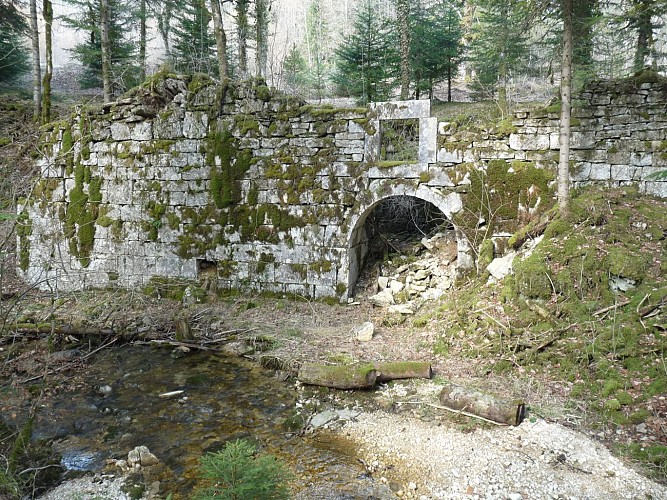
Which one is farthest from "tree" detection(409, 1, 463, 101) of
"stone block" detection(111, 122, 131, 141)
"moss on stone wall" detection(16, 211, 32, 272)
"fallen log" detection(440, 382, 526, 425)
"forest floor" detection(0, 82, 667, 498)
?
"fallen log" detection(440, 382, 526, 425)

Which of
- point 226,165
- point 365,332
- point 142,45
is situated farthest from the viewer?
point 142,45

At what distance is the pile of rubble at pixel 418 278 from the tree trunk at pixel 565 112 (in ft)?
7.55

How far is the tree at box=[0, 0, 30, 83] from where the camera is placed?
49.8ft

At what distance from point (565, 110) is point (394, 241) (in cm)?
448

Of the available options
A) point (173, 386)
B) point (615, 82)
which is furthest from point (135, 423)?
point (615, 82)

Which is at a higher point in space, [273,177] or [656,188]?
[273,177]

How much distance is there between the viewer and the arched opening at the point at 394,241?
9.58 meters

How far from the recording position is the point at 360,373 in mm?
6117

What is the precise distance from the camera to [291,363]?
6883 millimetres

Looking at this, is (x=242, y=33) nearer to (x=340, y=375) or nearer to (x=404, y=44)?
(x=404, y=44)

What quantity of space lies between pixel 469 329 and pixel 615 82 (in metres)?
4.96

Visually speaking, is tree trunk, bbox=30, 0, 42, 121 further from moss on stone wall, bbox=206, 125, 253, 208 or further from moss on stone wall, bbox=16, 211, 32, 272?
moss on stone wall, bbox=206, 125, 253, 208

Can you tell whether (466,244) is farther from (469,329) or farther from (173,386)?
(173,386)

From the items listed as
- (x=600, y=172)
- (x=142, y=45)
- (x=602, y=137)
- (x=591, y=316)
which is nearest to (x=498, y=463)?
(x=591, y=316)
